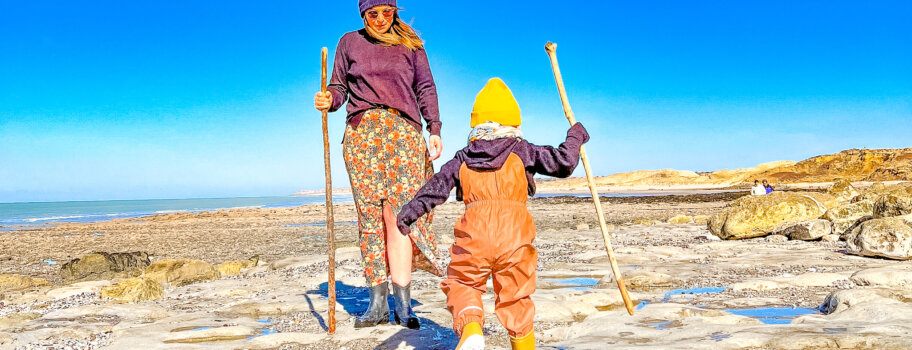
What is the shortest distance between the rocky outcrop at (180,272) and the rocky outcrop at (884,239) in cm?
746

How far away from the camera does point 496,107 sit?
2912 millimetres

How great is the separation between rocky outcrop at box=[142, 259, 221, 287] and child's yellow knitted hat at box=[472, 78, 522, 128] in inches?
205

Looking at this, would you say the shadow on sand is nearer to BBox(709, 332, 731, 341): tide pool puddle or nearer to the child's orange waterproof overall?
the child's orange waterproof overall

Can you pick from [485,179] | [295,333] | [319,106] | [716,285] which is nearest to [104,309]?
[295,333]

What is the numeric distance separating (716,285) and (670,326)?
6.31ft

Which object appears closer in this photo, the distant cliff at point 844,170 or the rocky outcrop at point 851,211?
the rocky outcrop at point 851,211

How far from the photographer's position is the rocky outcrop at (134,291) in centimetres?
533

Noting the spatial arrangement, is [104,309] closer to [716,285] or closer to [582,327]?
[582,327]

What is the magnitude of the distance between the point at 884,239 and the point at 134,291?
754cm

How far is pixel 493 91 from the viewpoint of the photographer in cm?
298

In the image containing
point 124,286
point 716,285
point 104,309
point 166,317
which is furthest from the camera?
point 124,286

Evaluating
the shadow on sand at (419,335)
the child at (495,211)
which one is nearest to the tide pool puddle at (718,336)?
the child at (495,211)

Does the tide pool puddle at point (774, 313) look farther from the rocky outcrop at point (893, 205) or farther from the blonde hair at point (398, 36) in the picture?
the rocky outcrop at point (893, 205)

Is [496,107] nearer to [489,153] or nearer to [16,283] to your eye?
[489,153]
